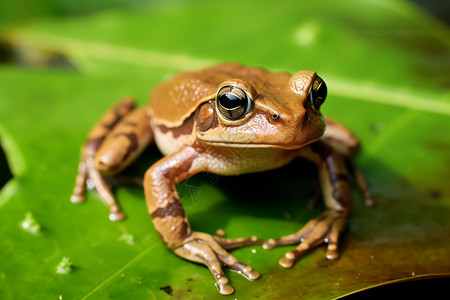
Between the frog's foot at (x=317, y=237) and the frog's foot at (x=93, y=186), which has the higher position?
the frog's foot at (x=93, y=186)

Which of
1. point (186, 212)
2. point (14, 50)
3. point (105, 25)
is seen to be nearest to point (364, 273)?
point (186, 212)

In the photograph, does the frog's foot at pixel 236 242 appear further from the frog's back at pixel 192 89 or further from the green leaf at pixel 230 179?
the frog's back at pixel 192 89

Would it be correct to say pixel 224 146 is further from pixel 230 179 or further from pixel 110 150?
pixel 110 150

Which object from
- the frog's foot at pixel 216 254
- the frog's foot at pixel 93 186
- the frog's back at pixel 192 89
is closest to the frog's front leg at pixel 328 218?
the frog's foot at pixel 216 254

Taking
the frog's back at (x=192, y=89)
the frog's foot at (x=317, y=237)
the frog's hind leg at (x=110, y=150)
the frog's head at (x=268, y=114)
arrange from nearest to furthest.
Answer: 1. the frog's head at (x=268, y=114)
2. the frog's foot at (x=317, y=237)
3. the frog's back at (x=192, y=89)
4. the frog's hind leg at (x=110, y=150)

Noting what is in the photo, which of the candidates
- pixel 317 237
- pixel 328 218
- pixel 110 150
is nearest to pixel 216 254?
pixel 317 237

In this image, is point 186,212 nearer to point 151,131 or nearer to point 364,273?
point 151,131
